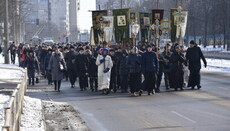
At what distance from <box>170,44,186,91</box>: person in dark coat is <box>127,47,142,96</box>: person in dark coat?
6.56 ft

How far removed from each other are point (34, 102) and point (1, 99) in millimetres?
1293

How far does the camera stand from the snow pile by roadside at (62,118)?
38.5ft

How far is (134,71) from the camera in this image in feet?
60.8

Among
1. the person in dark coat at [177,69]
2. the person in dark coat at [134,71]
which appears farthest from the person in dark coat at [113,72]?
the person in dark coat at [177,69]

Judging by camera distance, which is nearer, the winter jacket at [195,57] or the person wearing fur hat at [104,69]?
the person wearing fur hat at [104,69]

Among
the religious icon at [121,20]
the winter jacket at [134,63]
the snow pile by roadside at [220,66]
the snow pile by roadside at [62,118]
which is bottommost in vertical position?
the snow pile by roadside at [220,66]

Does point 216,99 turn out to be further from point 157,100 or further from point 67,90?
point 67,90

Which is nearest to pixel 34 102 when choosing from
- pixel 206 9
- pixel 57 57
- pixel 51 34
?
pixel 57 57

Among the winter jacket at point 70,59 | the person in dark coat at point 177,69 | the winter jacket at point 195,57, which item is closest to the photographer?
the person in dark coat at point 177,69

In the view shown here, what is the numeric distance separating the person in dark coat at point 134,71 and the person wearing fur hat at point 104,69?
3.07 feet

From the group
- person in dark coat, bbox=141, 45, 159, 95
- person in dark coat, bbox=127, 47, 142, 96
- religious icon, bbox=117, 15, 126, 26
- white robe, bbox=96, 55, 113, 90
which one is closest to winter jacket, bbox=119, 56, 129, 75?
white robe, bbox=96, 55, 113, 90

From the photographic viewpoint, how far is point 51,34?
129m

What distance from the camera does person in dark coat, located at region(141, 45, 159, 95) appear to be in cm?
1823

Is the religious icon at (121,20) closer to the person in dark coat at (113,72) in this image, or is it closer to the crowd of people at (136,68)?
the crowd of people at (136,68)
